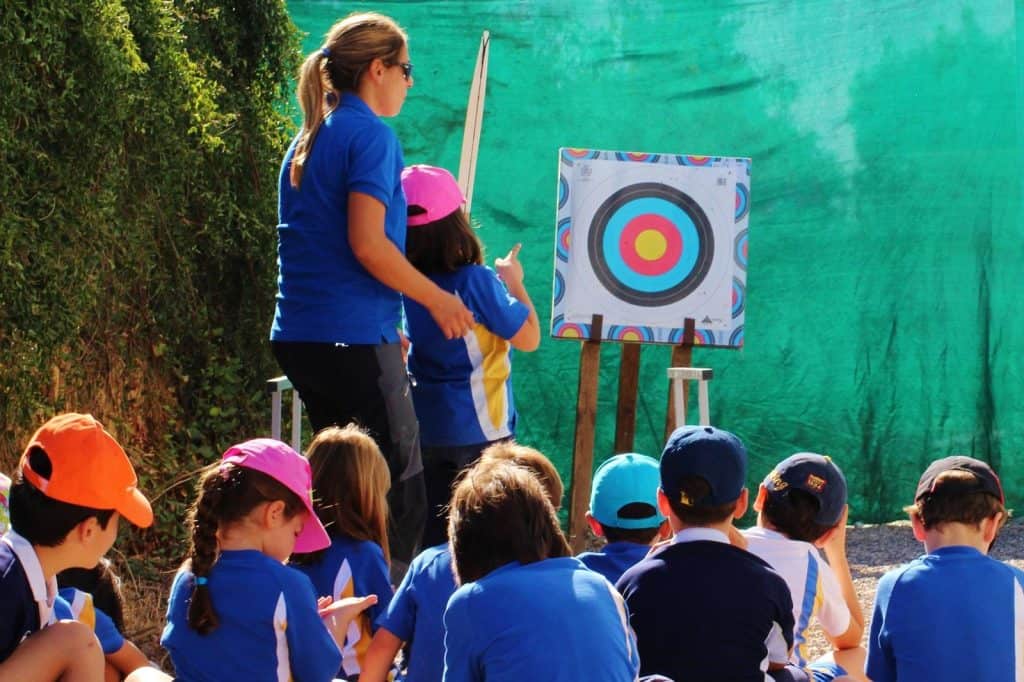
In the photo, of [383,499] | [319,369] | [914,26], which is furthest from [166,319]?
[914,26]

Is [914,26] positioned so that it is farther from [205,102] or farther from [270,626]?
[270,626]

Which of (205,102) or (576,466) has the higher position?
(205,102)

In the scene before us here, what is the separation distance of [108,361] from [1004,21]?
3665 mm

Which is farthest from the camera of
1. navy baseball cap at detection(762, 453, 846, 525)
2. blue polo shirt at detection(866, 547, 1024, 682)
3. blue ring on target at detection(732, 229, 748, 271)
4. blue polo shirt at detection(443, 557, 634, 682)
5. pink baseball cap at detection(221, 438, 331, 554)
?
blue ring on target at detection(732, 229, 748, 271)

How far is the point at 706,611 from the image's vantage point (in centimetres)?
213

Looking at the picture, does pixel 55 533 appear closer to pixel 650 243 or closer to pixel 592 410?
pixel 592 410

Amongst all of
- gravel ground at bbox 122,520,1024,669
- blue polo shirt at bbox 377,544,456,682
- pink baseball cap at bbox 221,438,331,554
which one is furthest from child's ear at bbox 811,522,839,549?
gravel ground at bbox 122,520,1024,669

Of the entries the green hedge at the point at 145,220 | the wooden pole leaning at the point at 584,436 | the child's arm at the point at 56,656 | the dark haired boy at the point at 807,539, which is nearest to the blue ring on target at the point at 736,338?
the wooden pole leaning at the point at 584,436

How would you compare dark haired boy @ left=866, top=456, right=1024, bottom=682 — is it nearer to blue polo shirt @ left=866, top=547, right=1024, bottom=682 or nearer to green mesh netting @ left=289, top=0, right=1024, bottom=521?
blue polo shirt @ left=866, top=547, right=1024, bottom=682

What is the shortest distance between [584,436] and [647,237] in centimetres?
76

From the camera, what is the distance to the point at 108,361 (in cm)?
401

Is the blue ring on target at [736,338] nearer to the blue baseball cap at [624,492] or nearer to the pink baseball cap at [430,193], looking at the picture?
the pink baseball cap at [430,193]

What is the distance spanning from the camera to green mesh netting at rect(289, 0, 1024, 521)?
5.53 meters

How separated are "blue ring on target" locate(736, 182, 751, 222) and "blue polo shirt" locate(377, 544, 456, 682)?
3086mm
